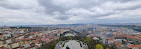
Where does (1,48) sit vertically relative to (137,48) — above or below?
above

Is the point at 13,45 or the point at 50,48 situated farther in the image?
the point at 13,45

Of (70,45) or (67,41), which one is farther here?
(67,41)

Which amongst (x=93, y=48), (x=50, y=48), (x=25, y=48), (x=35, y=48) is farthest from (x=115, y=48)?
(x=25, y=48)

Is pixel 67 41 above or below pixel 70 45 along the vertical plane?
below

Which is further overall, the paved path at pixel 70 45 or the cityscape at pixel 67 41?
the cityscape at pixel 67 41

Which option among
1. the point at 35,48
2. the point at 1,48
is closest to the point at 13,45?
the point at 1,48

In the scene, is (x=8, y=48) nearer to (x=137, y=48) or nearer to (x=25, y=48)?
(x=25, y=48)

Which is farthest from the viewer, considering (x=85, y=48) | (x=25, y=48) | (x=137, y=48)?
(x=137, y=48)

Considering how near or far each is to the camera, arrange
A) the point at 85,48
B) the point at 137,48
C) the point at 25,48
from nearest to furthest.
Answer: the point at 85,48 < the point at 25,48 < the point at 137,48

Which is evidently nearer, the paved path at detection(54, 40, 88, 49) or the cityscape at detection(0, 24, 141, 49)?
the paved path at detection(54, 40, 88, 49)
